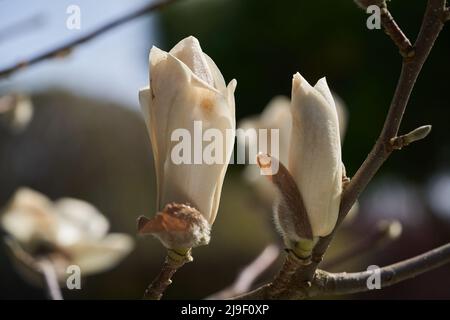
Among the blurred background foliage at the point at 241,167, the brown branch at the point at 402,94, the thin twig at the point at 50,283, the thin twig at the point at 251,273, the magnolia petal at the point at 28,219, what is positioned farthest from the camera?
the blurred background foliage at the point at 241,167

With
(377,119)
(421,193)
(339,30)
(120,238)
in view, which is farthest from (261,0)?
(120,238)

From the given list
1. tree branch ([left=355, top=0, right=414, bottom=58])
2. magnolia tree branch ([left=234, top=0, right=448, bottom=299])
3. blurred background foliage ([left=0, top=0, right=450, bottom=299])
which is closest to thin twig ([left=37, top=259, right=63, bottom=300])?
magnolia tree branch ([left=234, top=0, right=448, bottom=299])

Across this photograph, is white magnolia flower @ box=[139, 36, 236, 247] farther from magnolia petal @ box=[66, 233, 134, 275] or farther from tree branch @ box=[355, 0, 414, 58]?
magnolia petal @ box=[66, 233, 134, 275]

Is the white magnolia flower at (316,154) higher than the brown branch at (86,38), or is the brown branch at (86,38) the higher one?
the brown branch at (86,38)

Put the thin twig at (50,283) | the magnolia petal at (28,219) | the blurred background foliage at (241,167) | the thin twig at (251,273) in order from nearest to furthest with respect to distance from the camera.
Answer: the thin twig at (50,283)
the thin twig at (251,273)
the magnolia petal at (28,219)
the blurred background foliage at (241,167)

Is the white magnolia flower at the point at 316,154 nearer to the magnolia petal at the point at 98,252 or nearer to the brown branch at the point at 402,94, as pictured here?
the brown branch at the point at 402,94

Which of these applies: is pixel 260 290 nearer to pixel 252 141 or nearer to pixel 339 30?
pixel 252 141

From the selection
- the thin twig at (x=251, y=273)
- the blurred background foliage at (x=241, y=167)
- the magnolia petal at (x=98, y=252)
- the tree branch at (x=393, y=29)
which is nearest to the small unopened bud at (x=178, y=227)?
the tree branch at (x=393, y=29)
